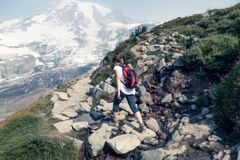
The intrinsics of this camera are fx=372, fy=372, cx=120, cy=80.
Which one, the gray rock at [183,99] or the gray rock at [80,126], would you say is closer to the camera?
the gray rock at [183,99]

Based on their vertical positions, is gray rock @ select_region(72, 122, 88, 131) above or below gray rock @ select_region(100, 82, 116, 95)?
below

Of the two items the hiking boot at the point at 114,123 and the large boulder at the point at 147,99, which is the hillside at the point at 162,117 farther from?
the hiking boot at the point at 114,123

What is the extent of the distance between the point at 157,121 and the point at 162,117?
307 millimetres

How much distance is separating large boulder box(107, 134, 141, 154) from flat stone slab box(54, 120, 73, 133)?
12.4 ft

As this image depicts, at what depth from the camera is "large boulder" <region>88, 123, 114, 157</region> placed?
42.5 ft

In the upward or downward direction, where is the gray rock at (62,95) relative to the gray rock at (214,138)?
downward

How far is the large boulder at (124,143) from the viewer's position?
40.0ft

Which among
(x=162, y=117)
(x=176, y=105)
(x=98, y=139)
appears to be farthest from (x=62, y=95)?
(x=176, y=105)

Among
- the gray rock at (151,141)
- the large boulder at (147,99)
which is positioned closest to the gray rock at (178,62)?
the large boulder at (147,99)

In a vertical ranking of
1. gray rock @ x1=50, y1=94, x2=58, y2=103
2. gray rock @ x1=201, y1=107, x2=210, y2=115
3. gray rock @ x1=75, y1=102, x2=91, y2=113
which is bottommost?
gray rock @ x1=50, y1=94, x2=58, y2=103

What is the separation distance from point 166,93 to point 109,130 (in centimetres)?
310

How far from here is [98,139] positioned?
43.9 feet

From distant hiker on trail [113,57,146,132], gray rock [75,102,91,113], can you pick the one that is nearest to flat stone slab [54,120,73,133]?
gray rock [75,102,91,113]

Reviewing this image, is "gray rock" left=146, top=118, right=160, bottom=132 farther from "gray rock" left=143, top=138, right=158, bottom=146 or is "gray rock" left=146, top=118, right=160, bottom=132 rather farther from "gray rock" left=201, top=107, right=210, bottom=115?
"gray rock" left=201, top=107, right=210, bottom=115
